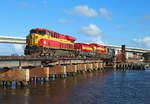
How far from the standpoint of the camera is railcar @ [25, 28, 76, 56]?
4506cm

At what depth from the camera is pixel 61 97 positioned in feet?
101

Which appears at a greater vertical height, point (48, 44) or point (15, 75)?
point (48, 44)

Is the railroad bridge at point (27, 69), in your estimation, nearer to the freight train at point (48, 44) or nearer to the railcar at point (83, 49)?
the freight train at point (48, 44)

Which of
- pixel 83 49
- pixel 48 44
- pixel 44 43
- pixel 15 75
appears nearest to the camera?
pixel 15 75

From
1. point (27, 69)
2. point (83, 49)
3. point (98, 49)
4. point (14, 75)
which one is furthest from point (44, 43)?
point (98, 49)

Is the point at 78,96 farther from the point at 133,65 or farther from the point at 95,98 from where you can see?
the point at 133,65

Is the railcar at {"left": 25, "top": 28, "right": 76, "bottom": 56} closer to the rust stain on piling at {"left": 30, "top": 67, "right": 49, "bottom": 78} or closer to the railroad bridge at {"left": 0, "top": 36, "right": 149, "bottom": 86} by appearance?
the railroad bridge at {"left": 0, "top": 36, "right": 149, "bottom": 86}

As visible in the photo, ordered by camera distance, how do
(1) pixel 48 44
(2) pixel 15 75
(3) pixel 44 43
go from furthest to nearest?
(1) pixel 48 44 < (3) pixel 44 43 < (2) pixel 15 75

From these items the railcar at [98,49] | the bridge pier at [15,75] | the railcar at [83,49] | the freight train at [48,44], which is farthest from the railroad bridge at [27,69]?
the railcar at [98,49]

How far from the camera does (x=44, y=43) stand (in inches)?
1854

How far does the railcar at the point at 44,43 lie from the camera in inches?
1774

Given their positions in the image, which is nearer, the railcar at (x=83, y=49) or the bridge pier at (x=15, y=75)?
the bridge pier at (x=15, y=75)

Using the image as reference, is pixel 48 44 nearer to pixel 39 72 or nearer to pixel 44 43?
pixel 44 43

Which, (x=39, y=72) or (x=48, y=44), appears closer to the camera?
(x=39, y=72)
